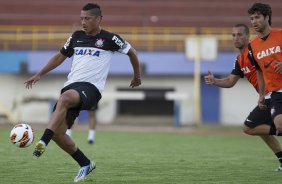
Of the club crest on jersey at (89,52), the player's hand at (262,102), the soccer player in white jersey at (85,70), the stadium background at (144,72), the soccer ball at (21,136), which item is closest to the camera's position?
the soccer ball at (21,136)

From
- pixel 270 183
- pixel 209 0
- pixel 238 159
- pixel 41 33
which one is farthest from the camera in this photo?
pixel 209 0

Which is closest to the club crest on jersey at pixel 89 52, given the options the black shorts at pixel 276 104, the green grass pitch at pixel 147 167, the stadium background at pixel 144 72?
the green grass pitch at pixel 147 167

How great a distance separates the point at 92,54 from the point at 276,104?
8.76 feet

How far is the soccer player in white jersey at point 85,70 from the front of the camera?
7.79m

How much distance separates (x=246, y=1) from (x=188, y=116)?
31.9 ft

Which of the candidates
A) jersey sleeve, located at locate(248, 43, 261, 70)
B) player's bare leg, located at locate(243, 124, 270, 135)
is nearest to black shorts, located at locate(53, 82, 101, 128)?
jersey sleeve, located at locate(248, 43, 261, 70)

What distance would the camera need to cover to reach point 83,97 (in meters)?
7.77

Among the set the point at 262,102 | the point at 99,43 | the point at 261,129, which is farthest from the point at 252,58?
the point at 99,43

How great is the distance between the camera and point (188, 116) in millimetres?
28906

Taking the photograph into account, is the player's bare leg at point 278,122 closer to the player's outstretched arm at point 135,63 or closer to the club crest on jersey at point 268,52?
the club crest on jersey at point 268,52

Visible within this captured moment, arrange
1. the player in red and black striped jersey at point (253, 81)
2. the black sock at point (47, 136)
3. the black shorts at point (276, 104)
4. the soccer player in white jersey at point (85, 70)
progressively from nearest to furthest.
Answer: the black sock at point (47, 136) → the soccer player in white jersey at point (85, 70) → the black shorts at point (276, 104) → the player in red and black striped jersey at point (253, 81)

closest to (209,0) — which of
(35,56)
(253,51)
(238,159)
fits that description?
(35,56)

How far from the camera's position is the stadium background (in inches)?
1105

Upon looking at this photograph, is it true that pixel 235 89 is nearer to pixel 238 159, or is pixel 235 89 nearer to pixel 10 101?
pixel 10 101
